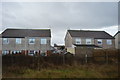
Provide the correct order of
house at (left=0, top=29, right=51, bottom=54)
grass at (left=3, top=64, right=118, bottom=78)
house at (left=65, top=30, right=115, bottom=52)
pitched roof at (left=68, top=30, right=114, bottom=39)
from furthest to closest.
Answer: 1. pitched roof at (left=68, top=30, right=114, bottom=39)
2. house at (left=65, top=30, right=115, bottom=52)
3. house at (left=0, top=29, right=51, bottom=54)
4. grass at (left=3, top=64, right=118, bottom=78)

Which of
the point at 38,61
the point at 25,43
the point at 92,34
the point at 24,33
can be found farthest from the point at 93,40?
the point at 38,61

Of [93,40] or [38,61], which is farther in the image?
[93,40]

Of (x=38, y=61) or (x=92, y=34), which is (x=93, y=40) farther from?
(x=38, y=61)

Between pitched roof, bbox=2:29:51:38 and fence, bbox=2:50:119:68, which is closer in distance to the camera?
fence, bbox=2:50:119:68

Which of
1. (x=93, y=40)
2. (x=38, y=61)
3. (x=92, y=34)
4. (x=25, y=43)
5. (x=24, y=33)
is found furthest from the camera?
(x=92, y=34)

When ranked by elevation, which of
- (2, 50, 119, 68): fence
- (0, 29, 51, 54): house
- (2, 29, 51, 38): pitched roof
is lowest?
(2, 50, 119, 68): fence

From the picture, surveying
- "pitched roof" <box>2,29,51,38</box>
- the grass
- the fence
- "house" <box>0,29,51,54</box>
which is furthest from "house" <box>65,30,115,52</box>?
the grass

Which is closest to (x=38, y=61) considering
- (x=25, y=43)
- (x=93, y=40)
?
(x=25, y=43)

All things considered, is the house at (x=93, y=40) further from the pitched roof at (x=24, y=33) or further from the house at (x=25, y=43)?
the house at (x=25, y=43)

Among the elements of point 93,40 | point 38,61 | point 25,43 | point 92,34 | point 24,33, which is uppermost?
point 92,34

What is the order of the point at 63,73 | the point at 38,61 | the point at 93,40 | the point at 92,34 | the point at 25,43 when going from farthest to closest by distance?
the point at 92,34 < the point at 93,40 < the point at 25,43 < the point at 38,61 < the point at 63,73

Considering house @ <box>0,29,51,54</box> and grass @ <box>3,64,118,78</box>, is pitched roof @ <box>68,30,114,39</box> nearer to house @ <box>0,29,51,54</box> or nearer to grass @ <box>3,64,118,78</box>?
house @ <box>0,29,51,54</box>

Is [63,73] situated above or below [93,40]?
below

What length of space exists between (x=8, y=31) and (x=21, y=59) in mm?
20722
